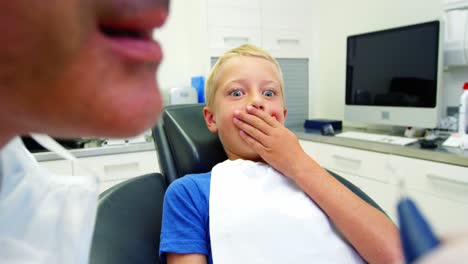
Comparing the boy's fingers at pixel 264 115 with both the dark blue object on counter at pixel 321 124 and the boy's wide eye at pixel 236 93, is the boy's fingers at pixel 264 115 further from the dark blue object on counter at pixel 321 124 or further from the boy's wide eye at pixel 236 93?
the dark blue object on counter at pixel 321 124

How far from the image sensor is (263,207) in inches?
31.5

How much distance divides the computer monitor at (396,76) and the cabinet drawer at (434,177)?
351 mm

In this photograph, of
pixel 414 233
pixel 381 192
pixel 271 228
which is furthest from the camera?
pixel 381 192

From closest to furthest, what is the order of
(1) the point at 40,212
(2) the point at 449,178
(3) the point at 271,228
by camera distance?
(1) the point at 40,212 < (3) the point at 271,228 < (2) the point at 449,178

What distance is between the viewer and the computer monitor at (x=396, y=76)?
177 cm

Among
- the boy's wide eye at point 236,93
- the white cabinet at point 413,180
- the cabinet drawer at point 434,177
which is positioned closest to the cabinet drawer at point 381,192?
the white cabinet at point 413,180

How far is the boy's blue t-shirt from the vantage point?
792mm

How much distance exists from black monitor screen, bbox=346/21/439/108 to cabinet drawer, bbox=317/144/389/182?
1.33ft

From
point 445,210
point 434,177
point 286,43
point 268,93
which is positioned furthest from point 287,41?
point 268,93

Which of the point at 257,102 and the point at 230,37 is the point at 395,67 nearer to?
the point at 230,37

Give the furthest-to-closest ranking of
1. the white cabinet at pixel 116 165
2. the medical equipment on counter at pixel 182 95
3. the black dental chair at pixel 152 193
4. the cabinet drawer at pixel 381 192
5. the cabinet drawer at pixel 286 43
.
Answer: the cabinet drawer at pixel 286 43, the medical equipment on counter at pixel 182 95, the white cabinet at pixel 116 165, the cabinet drawer at pixel 381 192, the black dental chair at pixel 152 193

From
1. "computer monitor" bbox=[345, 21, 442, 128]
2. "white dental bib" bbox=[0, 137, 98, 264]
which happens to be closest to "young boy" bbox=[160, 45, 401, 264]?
"white dental bib" bbox=[0, 137, 98, 264]

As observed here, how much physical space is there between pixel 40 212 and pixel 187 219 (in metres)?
0.37

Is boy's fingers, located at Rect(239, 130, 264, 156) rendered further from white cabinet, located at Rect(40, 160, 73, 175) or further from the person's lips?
white cabinet, located at Rect(40, 160, 73, 175)
